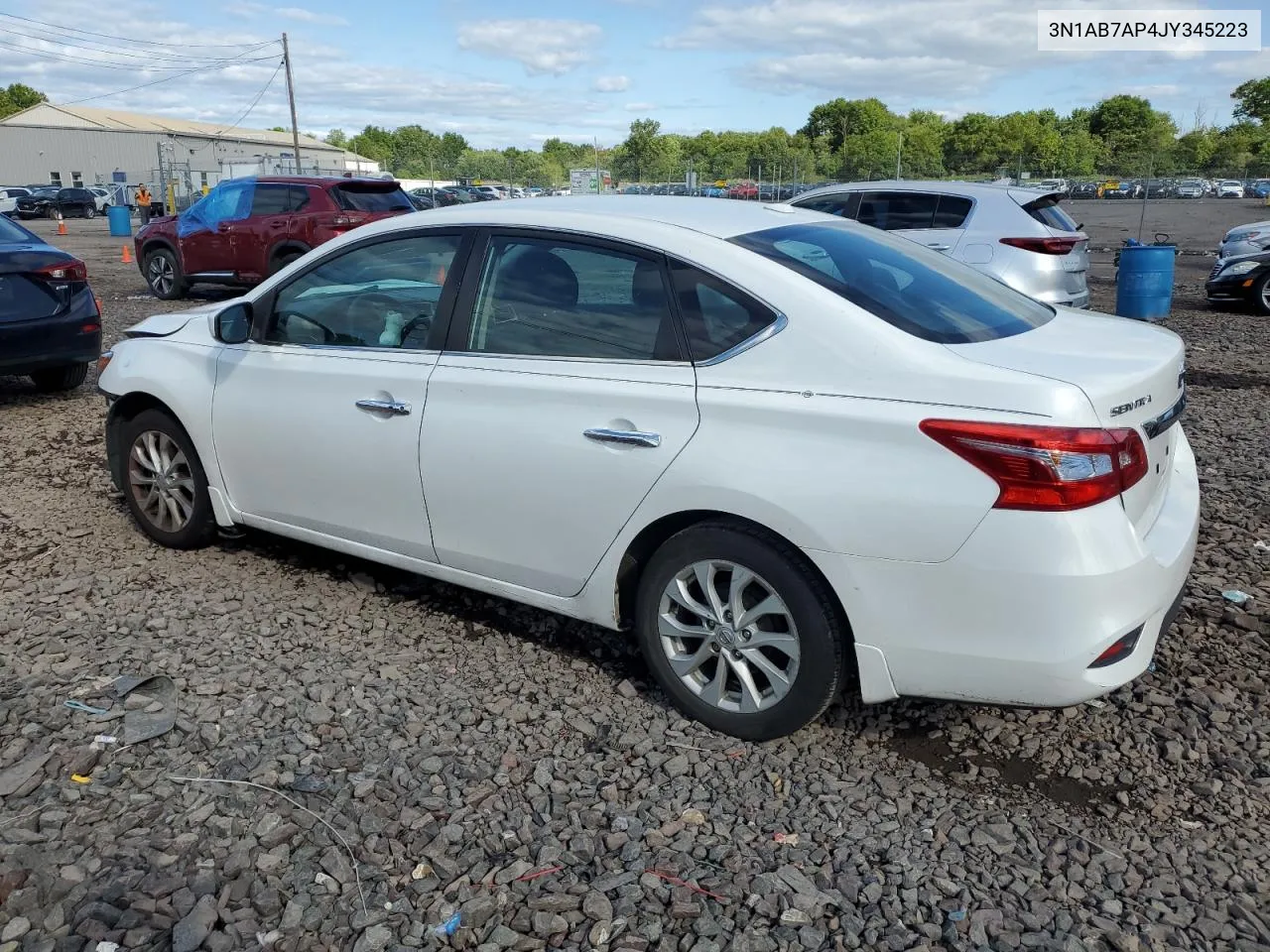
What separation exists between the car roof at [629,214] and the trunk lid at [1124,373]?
0.97m

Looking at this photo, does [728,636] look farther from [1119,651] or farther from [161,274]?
[161,274]

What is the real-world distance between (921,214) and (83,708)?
9.21m

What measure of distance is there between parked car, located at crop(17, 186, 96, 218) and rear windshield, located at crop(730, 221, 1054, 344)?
5173 centimetres

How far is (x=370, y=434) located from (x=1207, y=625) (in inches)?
132

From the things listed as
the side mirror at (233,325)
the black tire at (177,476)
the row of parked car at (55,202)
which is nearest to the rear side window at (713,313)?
the side mirror at (233,325)

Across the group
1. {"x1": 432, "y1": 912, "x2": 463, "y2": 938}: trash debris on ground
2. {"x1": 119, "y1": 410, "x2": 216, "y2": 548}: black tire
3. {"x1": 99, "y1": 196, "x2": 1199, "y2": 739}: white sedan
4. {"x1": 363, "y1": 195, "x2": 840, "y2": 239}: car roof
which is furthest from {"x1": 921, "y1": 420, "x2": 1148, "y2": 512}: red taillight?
{"x1": 119, "y1": 410, "x2": 216, "y2": 548}: black tire

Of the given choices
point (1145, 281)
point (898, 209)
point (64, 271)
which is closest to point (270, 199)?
point (64, 271)

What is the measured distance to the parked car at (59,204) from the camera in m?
47.4

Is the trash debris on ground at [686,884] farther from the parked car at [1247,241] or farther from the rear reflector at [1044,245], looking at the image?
the parked car at [1247,241]

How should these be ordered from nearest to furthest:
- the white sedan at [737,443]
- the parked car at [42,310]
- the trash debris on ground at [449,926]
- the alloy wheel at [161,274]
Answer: the trash debris on ground at [449,926], the white sedan at [737,443], the parked car at [42,310], the alloy wheel at [161,274]

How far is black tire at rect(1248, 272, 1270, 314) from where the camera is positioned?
1333cm

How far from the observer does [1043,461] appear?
2668 millimetres

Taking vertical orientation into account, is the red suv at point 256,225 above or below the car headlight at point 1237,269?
above

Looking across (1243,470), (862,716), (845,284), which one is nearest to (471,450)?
(845,284)
